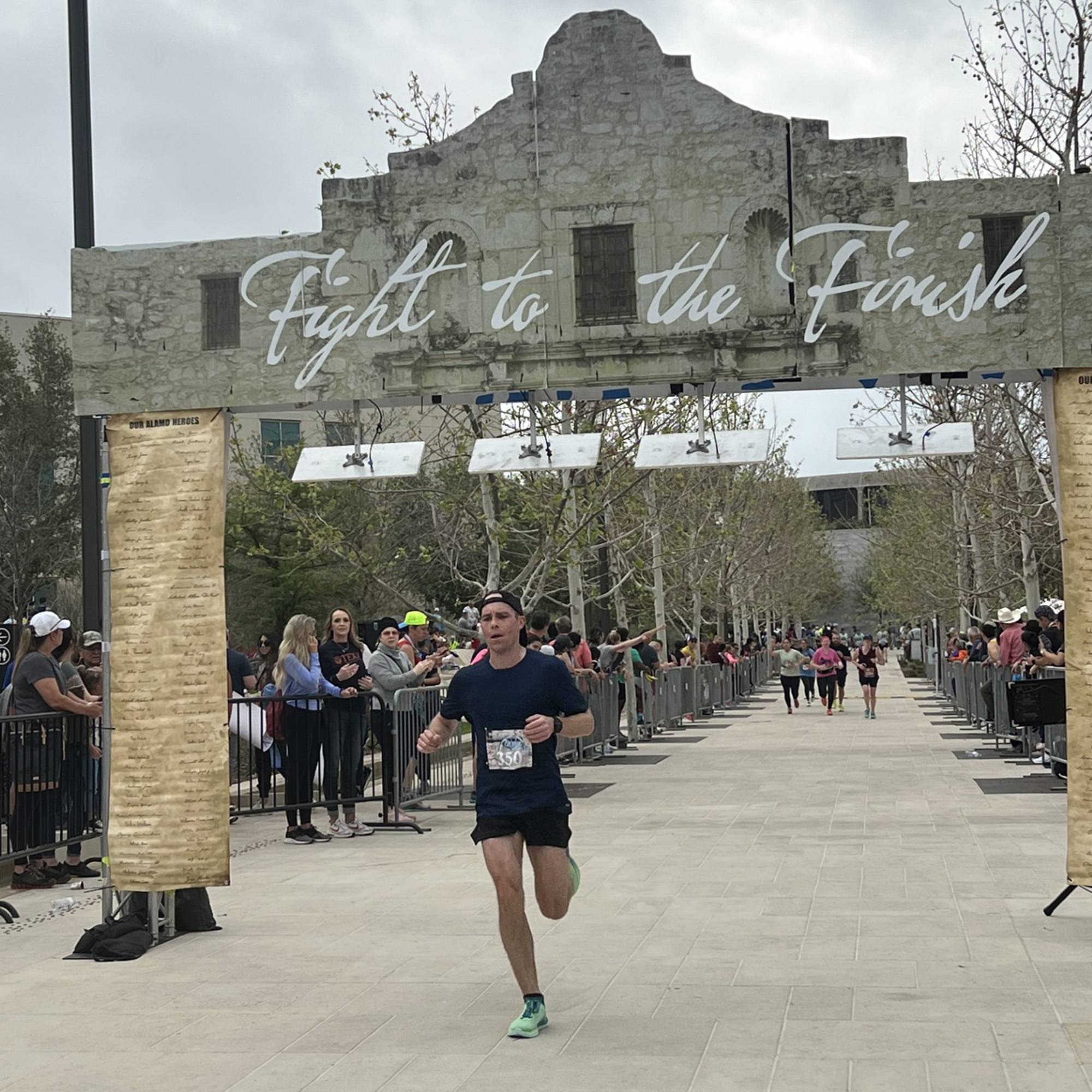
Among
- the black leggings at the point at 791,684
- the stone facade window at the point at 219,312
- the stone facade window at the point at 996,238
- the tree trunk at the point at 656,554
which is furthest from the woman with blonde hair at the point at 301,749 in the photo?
the black leggings at the point at 791,684

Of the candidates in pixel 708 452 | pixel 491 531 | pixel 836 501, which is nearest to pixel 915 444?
pixel 708 452

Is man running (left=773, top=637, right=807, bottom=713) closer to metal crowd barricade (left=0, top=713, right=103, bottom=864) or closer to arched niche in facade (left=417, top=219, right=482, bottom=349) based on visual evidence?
metal crowd barricade (left=0, top=713, right=103, bottom=864)

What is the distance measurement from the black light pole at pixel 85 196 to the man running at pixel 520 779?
20.6ft

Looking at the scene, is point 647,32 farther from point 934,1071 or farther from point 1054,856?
point 1054,856

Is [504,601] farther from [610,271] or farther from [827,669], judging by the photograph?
[827,669]

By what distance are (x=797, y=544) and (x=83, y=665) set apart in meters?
58.7

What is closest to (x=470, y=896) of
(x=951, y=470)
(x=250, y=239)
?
(x=250, y=239)

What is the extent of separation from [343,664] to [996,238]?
25.1ft

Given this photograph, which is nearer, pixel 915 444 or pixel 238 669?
pixel 915 444

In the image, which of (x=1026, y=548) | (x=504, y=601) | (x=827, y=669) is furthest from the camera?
(x=827, y=669)

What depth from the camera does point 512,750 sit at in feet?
22.4

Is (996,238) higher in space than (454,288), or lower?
higher

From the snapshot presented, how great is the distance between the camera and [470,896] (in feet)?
34.1

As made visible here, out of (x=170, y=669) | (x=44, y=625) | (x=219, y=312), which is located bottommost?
(x=170, y=669)
